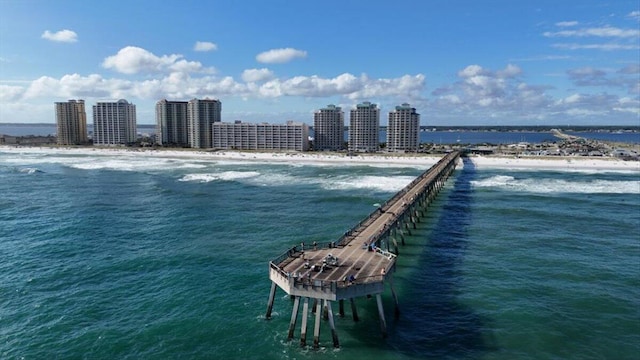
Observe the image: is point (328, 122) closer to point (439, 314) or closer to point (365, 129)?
point (365, 129)

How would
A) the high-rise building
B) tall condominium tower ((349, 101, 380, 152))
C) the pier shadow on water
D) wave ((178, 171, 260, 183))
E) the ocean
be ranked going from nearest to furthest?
the pier shadow on water, the ocean, wave ((178, 171, 260, 183)), tall condominium tower ((349, 101, 380, 152)), the high-rise building

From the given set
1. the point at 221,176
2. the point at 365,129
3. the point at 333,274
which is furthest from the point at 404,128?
the point at 333,274

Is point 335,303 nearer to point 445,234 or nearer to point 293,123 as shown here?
point 445,234

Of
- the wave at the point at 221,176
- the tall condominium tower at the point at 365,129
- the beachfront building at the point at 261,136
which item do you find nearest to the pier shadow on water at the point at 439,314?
the wave at the point at 221,176

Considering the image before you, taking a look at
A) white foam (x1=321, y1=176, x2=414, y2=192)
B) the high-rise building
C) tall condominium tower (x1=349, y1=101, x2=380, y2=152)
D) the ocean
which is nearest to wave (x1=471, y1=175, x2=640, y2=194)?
the ocean

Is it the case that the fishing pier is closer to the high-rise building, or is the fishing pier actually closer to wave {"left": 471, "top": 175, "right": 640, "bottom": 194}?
wave {"left": 471, "top": 175, "right": 640, "bottom": 194}
